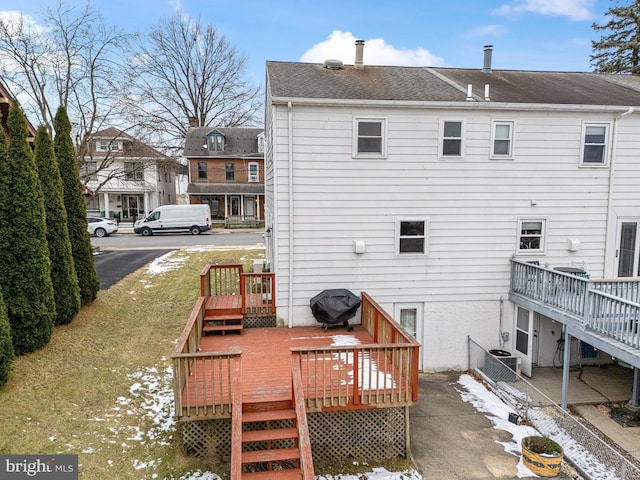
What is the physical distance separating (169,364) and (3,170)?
5121mm

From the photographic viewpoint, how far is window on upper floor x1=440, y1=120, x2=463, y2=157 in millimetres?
9516

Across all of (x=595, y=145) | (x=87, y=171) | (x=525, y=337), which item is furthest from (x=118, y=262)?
(x=595, y=145)

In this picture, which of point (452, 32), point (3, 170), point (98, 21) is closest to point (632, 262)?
point (452, 32)

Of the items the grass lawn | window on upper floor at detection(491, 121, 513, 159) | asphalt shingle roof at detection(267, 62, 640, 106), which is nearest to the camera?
the grass lawn

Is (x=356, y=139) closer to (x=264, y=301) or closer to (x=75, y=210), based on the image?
(x=264, y=301)

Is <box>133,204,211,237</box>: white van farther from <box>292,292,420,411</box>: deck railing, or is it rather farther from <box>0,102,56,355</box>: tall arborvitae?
<box>292,292,420,411</box>: deck railing

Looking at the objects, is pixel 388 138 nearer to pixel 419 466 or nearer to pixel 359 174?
pixel 359 174

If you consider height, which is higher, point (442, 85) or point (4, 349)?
point (442, 85)

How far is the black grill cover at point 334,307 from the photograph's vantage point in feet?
29.0

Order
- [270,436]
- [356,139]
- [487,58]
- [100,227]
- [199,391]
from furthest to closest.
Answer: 1. [100,227]
2. [487,58]
3. [356,139]
4. [199,391]
5. [270,436]

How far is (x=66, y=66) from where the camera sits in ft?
59.0

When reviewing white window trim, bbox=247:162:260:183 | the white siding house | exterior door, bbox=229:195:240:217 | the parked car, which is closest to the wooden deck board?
the white siding house

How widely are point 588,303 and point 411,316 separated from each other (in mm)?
3747

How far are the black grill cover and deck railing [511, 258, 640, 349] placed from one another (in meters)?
4.01
